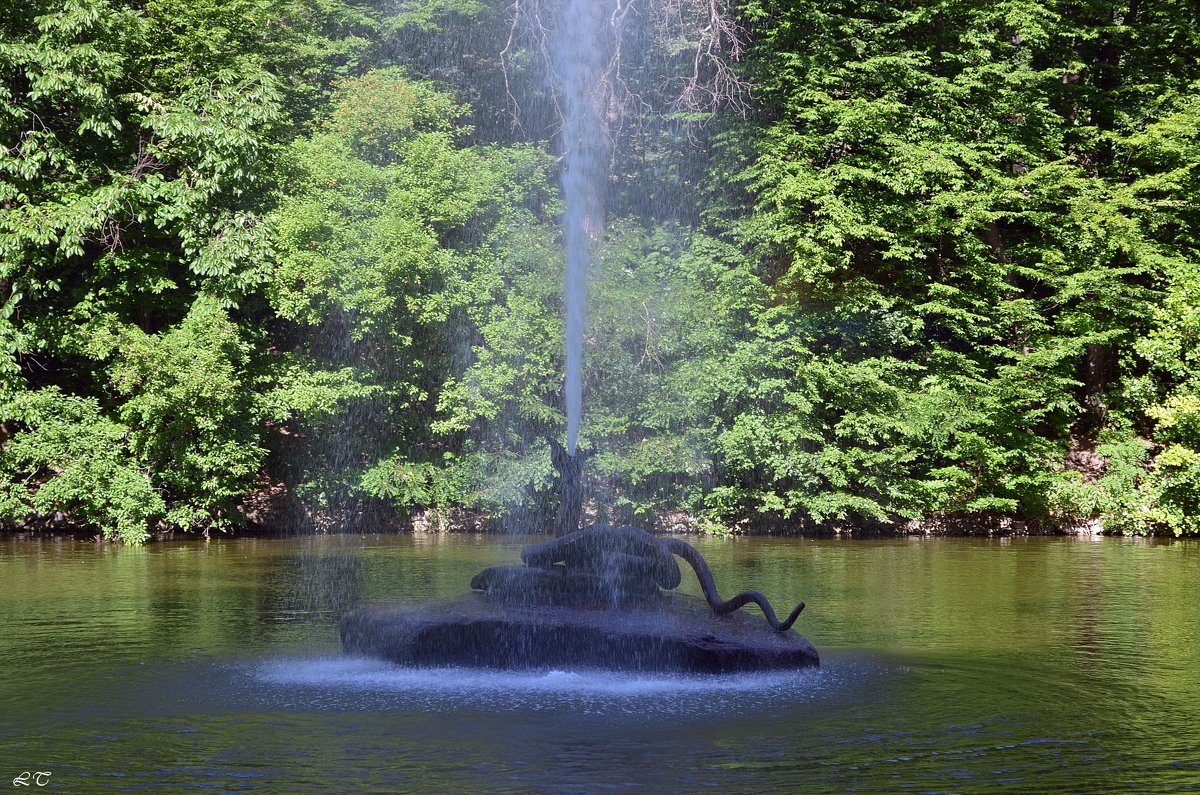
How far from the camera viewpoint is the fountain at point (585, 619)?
1077cm

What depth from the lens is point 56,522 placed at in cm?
2734

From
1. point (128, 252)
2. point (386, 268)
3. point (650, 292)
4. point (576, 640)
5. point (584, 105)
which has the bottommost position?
point (576, 640)

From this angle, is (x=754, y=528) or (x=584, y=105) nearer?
(x=584, y=105)

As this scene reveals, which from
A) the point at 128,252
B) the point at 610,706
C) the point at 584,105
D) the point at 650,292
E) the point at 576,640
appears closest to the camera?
the point at 610,706

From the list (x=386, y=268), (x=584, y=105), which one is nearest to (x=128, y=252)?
(x=386, y=268)

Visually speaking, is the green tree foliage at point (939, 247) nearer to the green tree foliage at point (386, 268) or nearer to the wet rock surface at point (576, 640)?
the green tree foliage at point (386, 268)

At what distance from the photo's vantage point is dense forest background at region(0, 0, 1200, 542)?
26.0 meters

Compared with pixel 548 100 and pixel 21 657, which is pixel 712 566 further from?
pixel 548 100

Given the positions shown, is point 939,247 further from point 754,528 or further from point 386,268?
point 386,268

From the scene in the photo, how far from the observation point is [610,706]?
973cm

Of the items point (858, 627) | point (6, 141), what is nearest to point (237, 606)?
point (858, 627)

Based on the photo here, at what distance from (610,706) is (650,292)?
20.0m

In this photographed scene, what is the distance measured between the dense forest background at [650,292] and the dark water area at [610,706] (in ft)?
34.1

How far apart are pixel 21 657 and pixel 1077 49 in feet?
93.7
